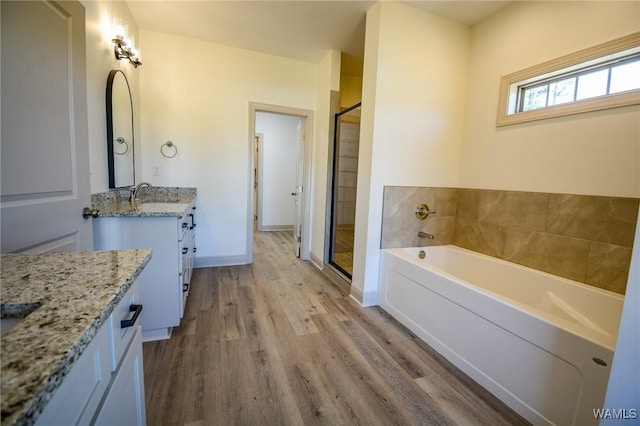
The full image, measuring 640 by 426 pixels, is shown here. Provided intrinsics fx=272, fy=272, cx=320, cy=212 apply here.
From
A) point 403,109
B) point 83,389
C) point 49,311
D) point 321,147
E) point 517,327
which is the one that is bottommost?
point 517,327

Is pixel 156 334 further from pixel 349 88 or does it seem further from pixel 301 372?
pixel 349 88

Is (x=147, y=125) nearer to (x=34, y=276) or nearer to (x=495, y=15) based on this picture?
(x=34, y=276)

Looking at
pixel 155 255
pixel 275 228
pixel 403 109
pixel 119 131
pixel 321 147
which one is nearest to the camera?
pixel 155 255

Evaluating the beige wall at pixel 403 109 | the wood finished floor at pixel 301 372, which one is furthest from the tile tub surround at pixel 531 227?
the wood finished floor at pixel 301 372

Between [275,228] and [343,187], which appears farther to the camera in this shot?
[275,228]

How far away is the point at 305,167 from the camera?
12.3ft

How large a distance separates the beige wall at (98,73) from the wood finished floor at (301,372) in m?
1.30

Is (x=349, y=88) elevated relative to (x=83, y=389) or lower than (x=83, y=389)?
elevated

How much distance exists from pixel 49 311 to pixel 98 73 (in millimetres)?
2101

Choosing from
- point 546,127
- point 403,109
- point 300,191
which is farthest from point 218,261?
point 546,127

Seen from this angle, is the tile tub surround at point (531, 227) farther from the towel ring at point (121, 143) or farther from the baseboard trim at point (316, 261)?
the towel ring at point (121, 143)

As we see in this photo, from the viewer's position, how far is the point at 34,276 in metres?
0.67

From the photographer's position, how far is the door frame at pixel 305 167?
133 inches

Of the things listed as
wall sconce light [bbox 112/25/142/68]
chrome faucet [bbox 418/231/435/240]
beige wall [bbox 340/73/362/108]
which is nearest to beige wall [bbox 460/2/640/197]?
chrome faucet [bbox 418/231/435/240]
